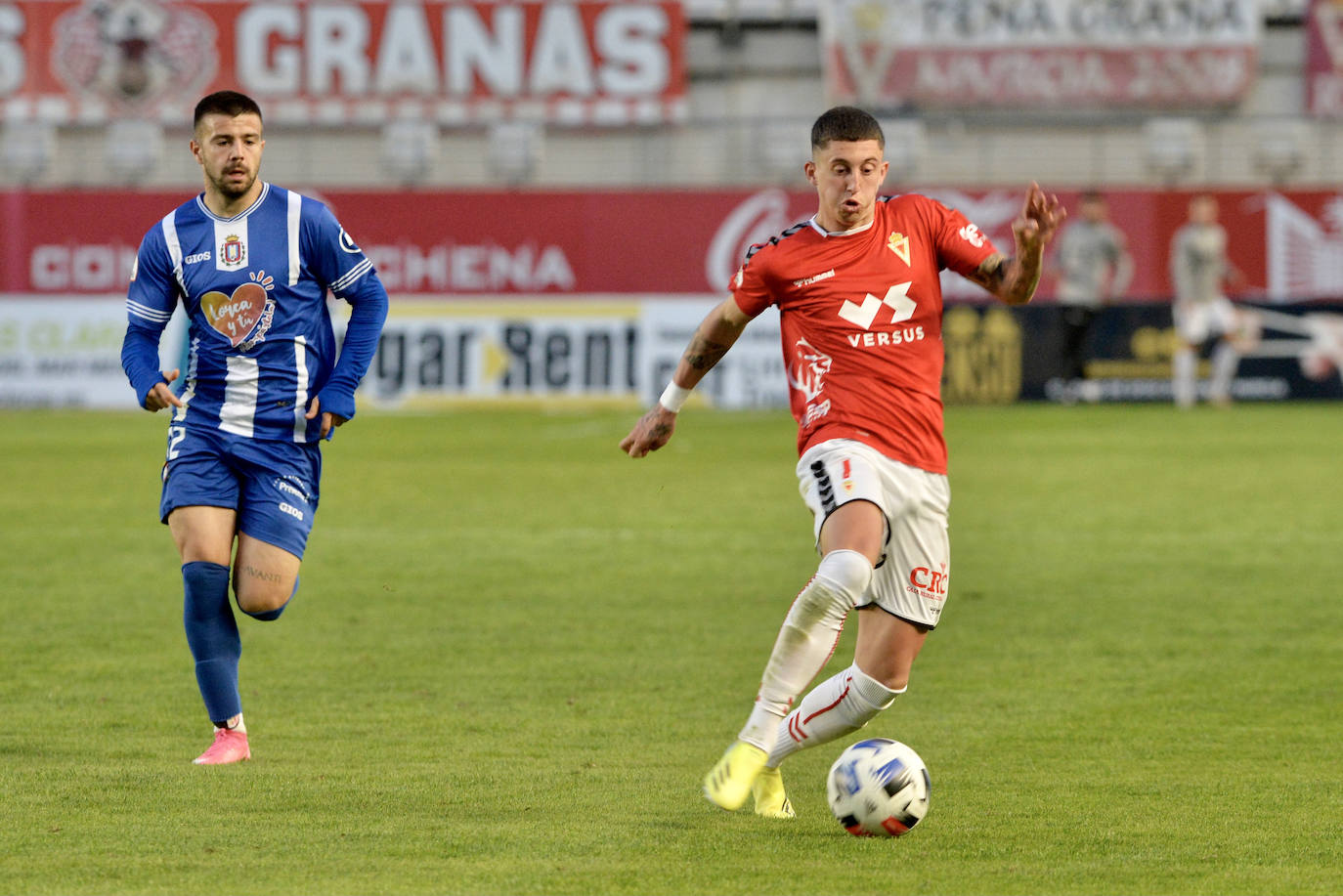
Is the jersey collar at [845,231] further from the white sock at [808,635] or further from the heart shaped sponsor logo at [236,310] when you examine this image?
the heart shaped sponsor logo at [236,310]

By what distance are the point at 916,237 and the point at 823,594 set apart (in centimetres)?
114

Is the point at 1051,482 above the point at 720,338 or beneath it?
beneath

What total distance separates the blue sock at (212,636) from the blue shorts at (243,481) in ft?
0.63

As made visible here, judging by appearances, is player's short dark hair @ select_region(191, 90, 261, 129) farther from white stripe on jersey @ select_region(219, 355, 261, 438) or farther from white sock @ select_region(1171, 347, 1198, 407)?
white sock @ select_region(1171, 347, 1198, 407)

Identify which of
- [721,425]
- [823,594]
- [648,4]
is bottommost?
[721,425]

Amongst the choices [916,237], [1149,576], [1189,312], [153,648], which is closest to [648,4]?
[1189,312]

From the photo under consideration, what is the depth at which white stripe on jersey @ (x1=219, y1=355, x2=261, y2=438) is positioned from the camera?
20.5 feet

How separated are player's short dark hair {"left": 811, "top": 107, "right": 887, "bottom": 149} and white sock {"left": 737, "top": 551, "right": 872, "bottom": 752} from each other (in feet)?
3.86

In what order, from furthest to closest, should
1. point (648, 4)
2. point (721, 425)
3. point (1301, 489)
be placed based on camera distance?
point (648, 4) → point (721, 425) → point (1301, 489)

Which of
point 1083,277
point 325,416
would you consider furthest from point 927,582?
point 1083,277

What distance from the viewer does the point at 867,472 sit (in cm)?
542

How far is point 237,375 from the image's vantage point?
627 cm

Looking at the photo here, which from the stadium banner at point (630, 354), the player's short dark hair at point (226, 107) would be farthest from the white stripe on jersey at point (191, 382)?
the stadium banner at point (630, 354)

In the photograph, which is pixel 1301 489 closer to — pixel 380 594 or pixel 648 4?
pixel 380 594
